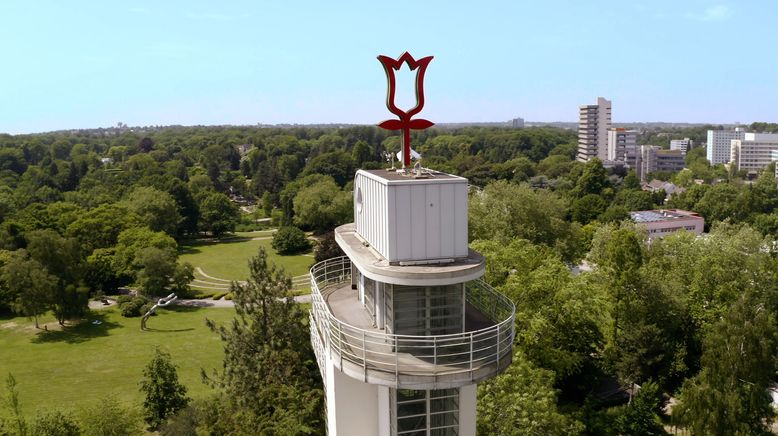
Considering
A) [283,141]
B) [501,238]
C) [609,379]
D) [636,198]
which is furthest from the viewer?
[283,141]

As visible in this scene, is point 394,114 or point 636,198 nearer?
point 394,114

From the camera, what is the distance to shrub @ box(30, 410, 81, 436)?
73.5ft

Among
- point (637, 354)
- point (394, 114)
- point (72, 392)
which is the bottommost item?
point (72, 392)

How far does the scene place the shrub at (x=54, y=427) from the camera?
2241 cm

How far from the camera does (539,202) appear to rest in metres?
47.7

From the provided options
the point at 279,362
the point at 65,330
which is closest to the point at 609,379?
the point at 279,362

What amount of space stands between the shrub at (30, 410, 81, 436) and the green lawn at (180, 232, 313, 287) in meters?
35.4

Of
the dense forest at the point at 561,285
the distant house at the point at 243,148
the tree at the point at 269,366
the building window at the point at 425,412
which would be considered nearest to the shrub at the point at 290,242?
the dense forest at the point at 561,285

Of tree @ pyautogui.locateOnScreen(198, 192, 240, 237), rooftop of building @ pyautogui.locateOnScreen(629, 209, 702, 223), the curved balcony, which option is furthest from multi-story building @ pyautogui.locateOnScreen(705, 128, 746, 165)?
the curved balcony

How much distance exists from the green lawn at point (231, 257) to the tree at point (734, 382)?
4160 centimetres

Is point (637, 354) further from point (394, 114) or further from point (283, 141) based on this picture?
point (283, 141)

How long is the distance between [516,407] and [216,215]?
2806 inches

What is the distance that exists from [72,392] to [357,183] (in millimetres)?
26629

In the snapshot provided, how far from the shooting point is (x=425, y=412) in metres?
15.3
